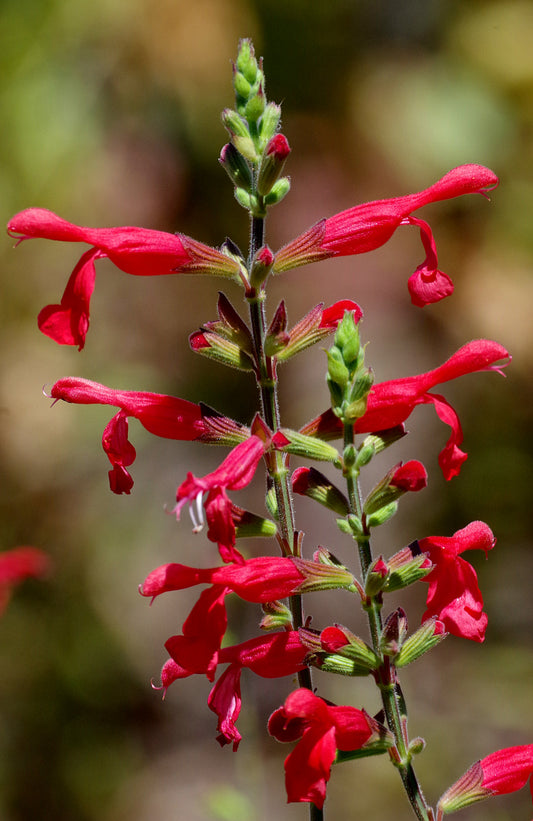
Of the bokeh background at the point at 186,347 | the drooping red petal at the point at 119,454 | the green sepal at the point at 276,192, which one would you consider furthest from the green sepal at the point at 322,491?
the bokeh background at the point at 186,347

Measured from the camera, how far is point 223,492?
0.91 metres

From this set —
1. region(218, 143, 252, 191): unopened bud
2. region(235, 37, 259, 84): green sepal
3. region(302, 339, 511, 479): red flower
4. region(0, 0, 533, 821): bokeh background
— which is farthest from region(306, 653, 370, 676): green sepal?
region(0, 0, 533, 821): bokeh background

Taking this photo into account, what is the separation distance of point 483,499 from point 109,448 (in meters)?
3.28

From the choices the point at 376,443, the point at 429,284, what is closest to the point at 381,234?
the point at 429,284

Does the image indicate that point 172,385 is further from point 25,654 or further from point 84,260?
point 84,260

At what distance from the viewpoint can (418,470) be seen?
96 centimetres

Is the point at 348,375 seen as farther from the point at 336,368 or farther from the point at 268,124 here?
the point at 268,124

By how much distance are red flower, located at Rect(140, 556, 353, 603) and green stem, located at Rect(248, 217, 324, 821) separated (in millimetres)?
25

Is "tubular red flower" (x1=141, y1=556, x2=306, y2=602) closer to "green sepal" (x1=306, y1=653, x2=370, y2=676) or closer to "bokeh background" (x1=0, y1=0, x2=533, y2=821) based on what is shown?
"green sepal" (x1=306, y1=653, x2=370, y2=676)

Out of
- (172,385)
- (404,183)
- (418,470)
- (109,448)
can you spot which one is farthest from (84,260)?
(404,183)

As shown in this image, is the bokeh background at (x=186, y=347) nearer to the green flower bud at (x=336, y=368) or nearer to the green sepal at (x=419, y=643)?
the green sepal at (x=419, y=643)

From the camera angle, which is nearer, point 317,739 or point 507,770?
point 317,739

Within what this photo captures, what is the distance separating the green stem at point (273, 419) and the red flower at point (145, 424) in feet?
0.24

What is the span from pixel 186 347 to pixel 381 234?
3204 millimetres
